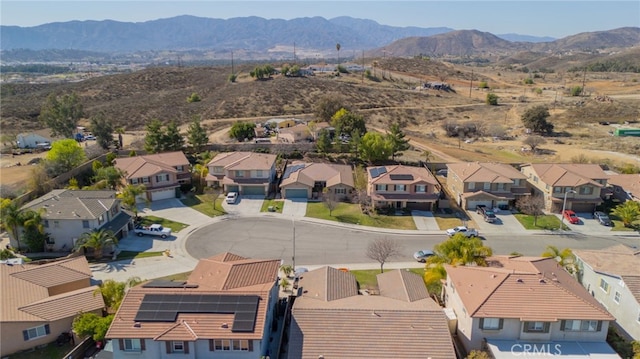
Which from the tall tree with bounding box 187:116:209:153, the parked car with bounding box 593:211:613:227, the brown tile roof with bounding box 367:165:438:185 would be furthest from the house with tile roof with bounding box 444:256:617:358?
the tall tree with bounding box 187:116:209:153

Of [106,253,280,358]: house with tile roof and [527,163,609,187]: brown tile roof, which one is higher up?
[527,163,609,187]: brown tile roof

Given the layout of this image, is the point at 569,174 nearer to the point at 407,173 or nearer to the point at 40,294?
the point at 407,173

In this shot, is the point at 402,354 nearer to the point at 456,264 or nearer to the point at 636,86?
the point at 456,264

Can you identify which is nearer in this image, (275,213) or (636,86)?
(275,213)

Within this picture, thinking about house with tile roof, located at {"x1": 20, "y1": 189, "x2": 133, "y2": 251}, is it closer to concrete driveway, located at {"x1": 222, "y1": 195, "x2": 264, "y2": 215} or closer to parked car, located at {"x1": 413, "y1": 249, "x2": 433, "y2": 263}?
concrete driveway, located at {"x1": 222, "y1": 195, "x2": 264, "y2": 215}

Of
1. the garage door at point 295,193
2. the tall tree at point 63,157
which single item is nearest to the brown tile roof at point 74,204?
the tall tree at point 63,157

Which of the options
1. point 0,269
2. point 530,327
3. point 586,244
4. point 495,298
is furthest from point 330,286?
point 586,244
